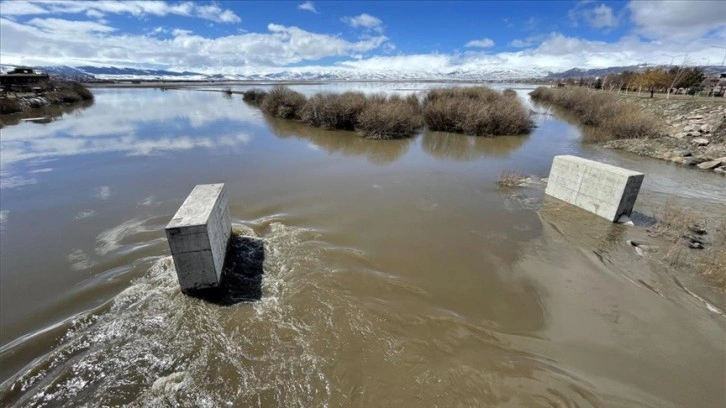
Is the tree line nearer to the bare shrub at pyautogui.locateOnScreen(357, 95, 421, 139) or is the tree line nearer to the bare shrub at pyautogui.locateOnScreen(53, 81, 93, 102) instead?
the bare shrub at pyautogui.locateOnScreen(357, 95, 421, 139)

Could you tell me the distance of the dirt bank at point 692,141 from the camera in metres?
14.9

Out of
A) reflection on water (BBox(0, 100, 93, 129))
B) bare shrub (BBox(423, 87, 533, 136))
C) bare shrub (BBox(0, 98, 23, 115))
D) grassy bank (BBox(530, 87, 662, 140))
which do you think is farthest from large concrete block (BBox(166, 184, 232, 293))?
bare shrub (BBox(0, 98, 23, 115))

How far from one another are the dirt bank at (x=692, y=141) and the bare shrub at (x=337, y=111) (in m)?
15.1

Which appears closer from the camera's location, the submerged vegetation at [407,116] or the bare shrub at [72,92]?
the submerged vegetation at [407,116]

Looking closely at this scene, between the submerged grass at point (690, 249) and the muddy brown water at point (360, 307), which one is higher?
the submerged grass at point (690, 249)

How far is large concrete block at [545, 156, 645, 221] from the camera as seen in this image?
847cm

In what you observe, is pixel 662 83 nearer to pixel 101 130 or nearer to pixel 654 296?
pixel 654 296

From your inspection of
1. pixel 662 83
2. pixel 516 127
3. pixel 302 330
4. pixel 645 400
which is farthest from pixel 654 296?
pixel 662 83

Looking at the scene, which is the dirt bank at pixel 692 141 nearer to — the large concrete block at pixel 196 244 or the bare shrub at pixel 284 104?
the large concrete block at pixel 196 244

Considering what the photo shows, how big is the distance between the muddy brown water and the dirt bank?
190 inches

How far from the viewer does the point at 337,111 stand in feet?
73.8

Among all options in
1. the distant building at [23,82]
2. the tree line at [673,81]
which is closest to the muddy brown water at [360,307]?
the tree line at [673,81]

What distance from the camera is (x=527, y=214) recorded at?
30.6 ft

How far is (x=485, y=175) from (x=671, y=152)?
10482mm
